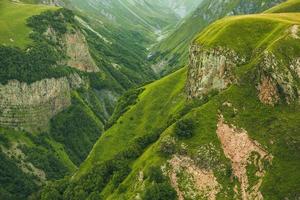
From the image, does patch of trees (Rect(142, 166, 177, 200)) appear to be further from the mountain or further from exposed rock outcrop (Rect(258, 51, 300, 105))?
exposed rock outcrop (Rect(258, 51, 300, 105))

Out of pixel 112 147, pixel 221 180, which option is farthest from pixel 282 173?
pixel 112 147

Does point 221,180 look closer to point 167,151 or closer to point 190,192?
point 190,192

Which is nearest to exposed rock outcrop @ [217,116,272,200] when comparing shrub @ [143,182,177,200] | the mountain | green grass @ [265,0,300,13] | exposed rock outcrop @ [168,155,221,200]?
the mountain

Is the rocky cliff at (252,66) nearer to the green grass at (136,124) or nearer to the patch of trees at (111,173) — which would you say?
the patch of trees at (111,173)

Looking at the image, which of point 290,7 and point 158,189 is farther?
point 290,7

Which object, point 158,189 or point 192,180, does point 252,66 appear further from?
point 158,189

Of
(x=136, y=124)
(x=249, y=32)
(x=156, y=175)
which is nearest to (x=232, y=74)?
(x=249, y=32)

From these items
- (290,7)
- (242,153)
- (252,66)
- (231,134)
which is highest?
(290,7)
